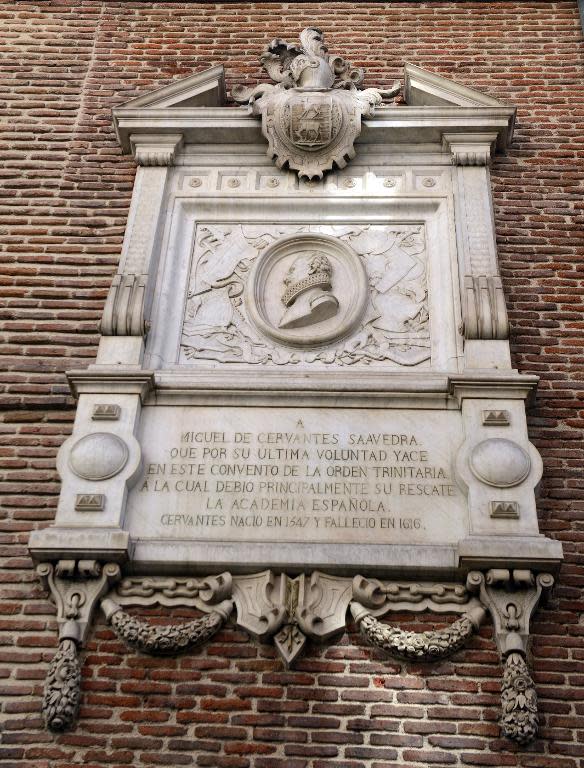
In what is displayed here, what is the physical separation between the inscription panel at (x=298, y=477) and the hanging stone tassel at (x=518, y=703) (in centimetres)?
87

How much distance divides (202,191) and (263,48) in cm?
207

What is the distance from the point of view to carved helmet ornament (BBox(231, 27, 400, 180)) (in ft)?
28.1

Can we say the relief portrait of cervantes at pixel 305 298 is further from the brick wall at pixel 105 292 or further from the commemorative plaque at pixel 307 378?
the brick wall at pixel 105 292

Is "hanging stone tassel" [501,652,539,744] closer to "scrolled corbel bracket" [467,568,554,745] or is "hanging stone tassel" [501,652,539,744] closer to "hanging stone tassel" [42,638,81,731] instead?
"scrolled corbel bracket" [467,568,554,745]

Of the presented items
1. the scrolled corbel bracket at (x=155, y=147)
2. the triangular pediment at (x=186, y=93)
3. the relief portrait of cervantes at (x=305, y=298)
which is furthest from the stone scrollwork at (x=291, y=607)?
the triangular pediment at (x=186, y=93)

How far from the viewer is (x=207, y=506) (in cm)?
676

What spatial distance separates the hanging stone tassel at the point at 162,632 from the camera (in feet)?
20.5

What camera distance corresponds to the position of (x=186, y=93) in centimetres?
896

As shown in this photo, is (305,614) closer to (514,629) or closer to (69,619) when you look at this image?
(514,629)

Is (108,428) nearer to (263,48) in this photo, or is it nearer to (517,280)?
(517,280)

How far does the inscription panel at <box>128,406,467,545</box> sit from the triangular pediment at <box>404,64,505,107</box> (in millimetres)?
3027

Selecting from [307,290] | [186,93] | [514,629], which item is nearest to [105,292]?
[307,290]

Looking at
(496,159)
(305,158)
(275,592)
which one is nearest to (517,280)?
(496,159)

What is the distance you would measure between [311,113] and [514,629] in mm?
4363
